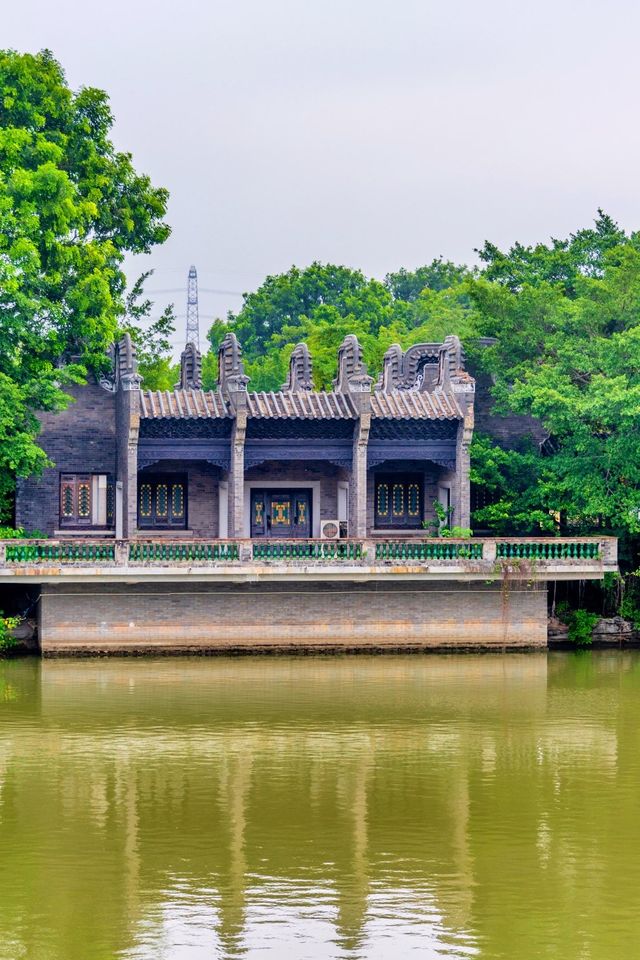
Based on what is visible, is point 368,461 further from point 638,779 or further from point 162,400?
point 638,779

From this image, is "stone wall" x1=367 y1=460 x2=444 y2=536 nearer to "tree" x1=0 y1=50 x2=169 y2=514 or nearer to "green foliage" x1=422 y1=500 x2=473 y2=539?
"green foliage" x1=422 y1=500 x2=473 y2=539

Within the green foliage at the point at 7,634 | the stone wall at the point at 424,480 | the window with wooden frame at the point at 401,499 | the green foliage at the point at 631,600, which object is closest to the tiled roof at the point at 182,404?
the stone wall at the point at 424,480

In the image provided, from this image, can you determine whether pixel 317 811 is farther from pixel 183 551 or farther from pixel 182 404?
pixel 182 404

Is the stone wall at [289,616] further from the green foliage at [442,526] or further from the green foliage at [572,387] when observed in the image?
the green foliage at [572,387]

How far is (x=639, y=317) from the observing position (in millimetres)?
38250

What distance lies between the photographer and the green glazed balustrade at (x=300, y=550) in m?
34.2

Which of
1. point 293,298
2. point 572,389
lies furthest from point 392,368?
point 293,298

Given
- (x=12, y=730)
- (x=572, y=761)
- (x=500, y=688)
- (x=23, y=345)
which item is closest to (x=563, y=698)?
(x=500, y=688)

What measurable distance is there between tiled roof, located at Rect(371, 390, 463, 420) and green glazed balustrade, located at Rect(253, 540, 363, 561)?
451cm

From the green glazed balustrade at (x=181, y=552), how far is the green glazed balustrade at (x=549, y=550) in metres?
5.90

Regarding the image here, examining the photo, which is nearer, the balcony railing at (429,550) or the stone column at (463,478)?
the balcony railing at (429,550)

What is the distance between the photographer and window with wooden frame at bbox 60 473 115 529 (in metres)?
39.1

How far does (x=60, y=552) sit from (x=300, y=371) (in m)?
8.83

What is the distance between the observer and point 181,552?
33.6 meters
